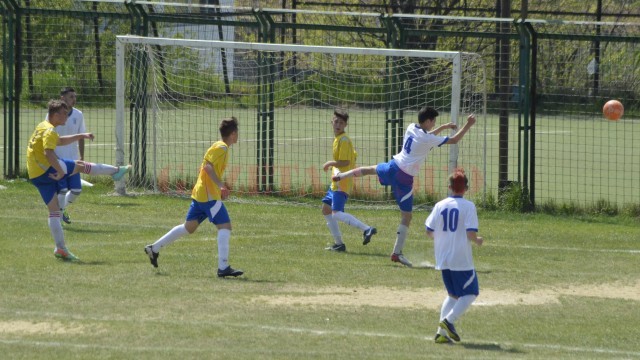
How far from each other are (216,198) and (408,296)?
234cm

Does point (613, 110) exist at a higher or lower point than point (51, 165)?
higher

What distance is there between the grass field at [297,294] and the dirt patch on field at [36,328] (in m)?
0.02

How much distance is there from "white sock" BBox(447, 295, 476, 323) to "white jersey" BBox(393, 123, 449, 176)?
3772 mm

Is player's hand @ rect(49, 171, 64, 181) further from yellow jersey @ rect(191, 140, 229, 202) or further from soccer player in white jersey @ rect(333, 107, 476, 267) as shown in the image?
soccer player in white jersey @ rect(333, 107, 476, 267)

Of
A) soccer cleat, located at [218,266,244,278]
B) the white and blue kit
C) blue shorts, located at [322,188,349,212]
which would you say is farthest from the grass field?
the white and blue kit

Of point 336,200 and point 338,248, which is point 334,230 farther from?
point 336,200

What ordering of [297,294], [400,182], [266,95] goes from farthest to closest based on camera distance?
[266,95] → [400,182] → [297,294]

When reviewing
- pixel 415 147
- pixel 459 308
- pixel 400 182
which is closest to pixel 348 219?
pixel 400 182

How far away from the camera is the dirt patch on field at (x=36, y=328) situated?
30.4 feet

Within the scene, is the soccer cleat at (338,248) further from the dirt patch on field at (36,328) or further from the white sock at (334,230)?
the dirt patch on field at (36,328)

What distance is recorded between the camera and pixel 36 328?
9398 millimetres

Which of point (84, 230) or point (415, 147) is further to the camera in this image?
point (84, 230)

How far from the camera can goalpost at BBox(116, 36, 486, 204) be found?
18.8m

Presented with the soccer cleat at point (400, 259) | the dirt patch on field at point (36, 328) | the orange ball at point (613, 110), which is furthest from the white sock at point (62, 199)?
the orange ball at point (613, 110)
